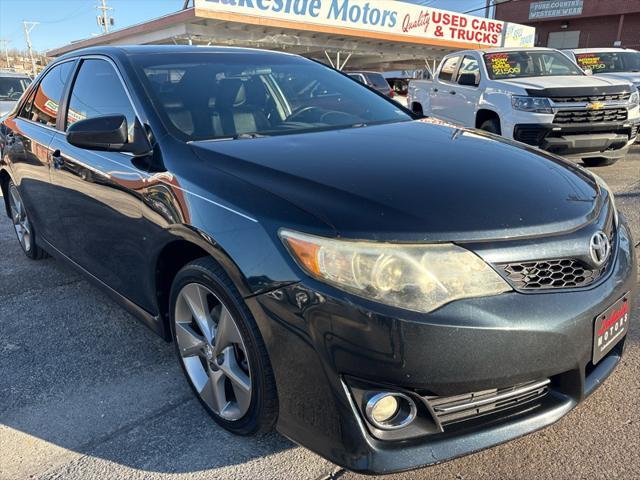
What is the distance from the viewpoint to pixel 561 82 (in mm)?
7188

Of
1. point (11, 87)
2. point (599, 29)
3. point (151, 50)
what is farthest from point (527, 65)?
→ point (599, 29)

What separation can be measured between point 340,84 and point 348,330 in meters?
2.25

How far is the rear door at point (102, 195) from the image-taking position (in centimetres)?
252

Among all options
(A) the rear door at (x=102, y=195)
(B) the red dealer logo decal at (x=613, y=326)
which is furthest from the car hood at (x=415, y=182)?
(A) the rear door at (x=102, y=195)

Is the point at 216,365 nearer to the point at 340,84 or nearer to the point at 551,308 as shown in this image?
the point at 551,308

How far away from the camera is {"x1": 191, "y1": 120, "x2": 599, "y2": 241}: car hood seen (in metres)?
1.73

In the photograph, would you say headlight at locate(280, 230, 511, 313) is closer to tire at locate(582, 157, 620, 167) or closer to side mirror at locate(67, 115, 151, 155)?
side mirror at locate(67, 115, 151, 155)

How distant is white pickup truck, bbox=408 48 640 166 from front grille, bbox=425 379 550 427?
5544 millimetres

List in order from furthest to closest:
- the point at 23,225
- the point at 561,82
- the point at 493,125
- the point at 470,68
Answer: the point at 470,68, the point at 493,125, the point at 561,82, the point at 23,225

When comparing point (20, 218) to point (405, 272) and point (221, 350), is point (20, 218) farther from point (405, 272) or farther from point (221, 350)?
point (405, 272)

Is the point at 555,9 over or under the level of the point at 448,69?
over

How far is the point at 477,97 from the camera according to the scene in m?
7.91

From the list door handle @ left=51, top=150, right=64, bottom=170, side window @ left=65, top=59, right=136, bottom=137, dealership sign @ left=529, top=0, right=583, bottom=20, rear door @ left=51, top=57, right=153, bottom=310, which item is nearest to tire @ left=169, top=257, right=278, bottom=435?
rear door @ left=51, top=57, right=153, bottom=310

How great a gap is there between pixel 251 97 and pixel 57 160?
4.20 ft
